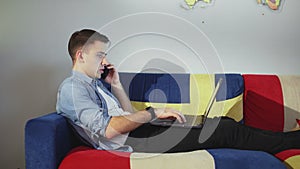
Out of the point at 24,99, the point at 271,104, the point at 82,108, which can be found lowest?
the point at 24,99

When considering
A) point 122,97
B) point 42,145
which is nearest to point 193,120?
point 122,97

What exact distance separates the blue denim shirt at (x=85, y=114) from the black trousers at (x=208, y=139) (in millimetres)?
106

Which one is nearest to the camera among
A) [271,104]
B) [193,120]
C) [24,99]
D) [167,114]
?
[167,114]

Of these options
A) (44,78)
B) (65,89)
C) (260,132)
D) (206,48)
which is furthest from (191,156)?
(44,78)

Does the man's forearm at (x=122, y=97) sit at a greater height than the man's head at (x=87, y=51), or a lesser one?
lesser

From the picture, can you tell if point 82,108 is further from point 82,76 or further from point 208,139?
point 208,139

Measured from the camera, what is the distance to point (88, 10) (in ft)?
7.93

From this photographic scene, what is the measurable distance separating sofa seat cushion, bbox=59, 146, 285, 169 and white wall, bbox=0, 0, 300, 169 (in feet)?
3.59

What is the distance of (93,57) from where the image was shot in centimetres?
177

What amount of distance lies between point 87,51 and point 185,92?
2.32 feet

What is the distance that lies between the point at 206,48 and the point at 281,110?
26.6 inches

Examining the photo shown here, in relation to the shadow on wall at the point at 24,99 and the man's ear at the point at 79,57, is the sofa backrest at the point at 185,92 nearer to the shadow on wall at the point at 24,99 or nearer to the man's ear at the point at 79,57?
the man's ear at the point at 79,57

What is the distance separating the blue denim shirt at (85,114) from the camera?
5.15ft

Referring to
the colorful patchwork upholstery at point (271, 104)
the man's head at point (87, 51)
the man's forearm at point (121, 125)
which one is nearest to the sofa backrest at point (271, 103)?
the colorful patchwork upholstery at point (271, 104)
